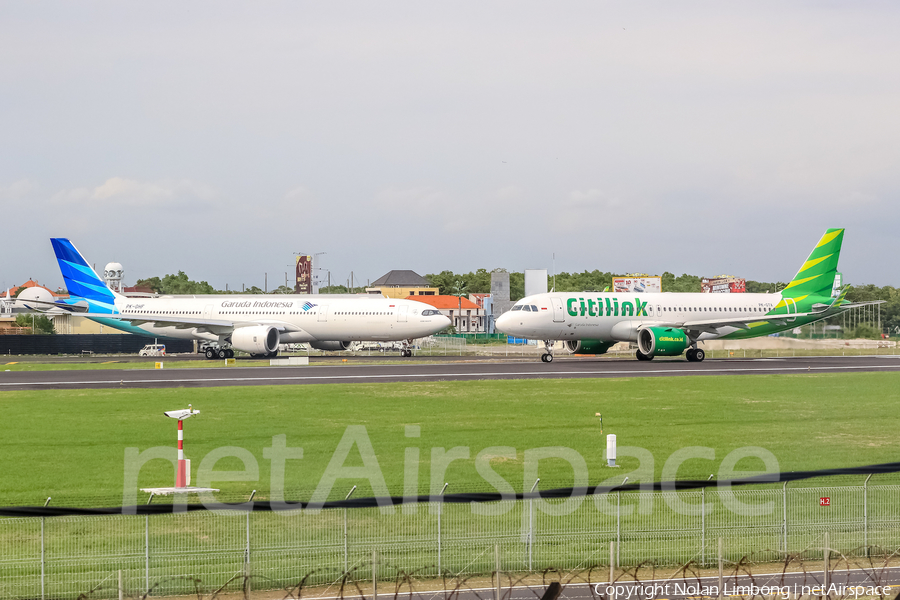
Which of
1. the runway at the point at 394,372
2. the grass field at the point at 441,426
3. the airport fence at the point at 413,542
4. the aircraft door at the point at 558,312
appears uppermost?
the aircraft door at the point at 558,312

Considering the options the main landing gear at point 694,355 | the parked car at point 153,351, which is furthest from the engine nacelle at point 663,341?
the parked car at point 153,351

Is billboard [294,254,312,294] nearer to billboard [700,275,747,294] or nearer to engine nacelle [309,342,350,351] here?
billboard [700,275,747,294]

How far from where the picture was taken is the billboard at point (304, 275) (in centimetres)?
19400

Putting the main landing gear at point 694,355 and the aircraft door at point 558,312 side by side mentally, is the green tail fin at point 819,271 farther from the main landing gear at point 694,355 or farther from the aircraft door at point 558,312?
the aircraft door at point 558,312

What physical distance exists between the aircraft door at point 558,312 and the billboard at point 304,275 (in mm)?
133522

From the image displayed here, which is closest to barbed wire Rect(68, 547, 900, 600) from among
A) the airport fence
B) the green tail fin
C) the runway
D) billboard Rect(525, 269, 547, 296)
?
the airport fence

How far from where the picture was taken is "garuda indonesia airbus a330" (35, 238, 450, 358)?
74375 mm

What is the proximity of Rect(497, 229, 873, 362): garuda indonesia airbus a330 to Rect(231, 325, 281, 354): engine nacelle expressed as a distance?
20.5 metres

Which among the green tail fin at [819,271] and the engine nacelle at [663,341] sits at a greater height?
the green tail fin at [819,271]

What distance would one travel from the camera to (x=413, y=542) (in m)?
17.5

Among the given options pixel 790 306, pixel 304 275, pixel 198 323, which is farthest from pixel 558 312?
pixel 304 275

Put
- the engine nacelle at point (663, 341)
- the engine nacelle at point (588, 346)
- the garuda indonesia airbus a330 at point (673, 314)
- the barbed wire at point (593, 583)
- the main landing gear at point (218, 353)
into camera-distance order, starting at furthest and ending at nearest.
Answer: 1. the main landing gear at point (218, 353)
2. the engine nacelle at point (588, 346)
3. the engine nacelle at point (663, 341)
4. the garuda indonesia airbus a330 at point (673, 314)
5. the barbed wire at point (593, 583)

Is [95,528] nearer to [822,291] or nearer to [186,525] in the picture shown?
[186,525]

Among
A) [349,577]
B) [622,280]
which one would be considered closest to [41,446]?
[349,577]
